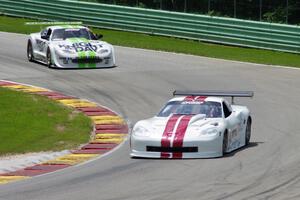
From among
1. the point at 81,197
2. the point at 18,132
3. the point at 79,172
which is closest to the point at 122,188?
the point at 81,197

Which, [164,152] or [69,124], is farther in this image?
[69,124]

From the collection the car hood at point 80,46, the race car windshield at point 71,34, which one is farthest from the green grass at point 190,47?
the car hood at point 80,46

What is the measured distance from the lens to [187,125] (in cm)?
1772

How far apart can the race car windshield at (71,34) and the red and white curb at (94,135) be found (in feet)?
11.5

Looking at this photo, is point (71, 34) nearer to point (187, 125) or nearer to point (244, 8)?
point (244, 8)

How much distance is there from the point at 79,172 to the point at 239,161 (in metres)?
3.01

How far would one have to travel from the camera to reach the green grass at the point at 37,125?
19656 millimetres

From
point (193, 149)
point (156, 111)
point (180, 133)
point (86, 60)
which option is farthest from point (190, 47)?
point (193, 149)

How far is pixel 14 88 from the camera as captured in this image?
2753 centimetres

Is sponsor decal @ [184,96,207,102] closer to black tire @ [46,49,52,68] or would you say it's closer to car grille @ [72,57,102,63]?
car grille @ [72,57,102,63]

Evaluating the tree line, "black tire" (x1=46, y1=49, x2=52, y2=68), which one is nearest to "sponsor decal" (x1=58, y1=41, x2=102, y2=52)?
"black tire" (x1=46, y1=49, x2=52, y2=68)

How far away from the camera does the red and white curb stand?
55.1 feet

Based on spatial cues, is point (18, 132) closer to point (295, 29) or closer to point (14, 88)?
point (14, 88)

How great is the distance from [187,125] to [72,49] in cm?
1371
